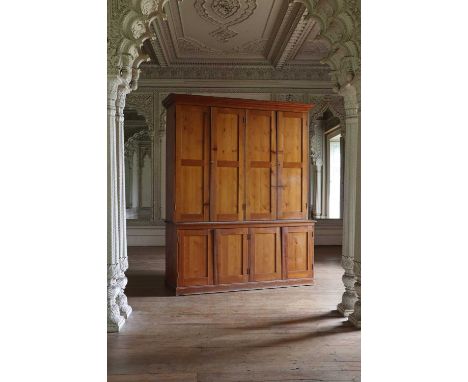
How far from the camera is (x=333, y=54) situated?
12.9ft

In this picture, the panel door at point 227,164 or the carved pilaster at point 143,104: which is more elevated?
the carved pilaster at point 143,104

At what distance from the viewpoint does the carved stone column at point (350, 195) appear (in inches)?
158

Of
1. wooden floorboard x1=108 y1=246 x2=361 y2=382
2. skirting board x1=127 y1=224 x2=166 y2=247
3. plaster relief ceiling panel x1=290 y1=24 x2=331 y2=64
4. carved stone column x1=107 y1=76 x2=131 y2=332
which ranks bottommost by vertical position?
wooden floorboard x1=108 y1=246 x2=361 y2=382

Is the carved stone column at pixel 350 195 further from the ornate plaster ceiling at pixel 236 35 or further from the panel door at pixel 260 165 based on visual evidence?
the ornate plaster ceiling at pixel 236 35

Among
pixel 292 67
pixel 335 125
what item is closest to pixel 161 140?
pixel 292 67

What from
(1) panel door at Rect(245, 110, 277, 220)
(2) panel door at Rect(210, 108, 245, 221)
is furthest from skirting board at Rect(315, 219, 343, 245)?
(2) panel door at Rect(210, 108, 245, 221)

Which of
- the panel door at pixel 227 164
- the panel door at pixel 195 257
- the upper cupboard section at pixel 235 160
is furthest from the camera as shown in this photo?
the panel door at pixel 227 164

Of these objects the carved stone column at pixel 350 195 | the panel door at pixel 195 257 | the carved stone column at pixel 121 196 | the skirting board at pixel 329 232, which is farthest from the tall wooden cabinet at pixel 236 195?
the skirting board at pixel 329 232

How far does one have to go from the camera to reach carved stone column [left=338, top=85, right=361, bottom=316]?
4.02 metres

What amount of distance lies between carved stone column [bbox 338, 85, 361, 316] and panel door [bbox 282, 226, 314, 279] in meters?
1.28

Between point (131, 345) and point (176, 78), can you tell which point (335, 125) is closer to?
point (176, 78)

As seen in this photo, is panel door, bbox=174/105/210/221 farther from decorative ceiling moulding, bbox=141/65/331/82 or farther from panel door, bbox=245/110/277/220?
decorative ceiling moulding, bbox=141/65/331/82

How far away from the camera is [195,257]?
5.10 meters
